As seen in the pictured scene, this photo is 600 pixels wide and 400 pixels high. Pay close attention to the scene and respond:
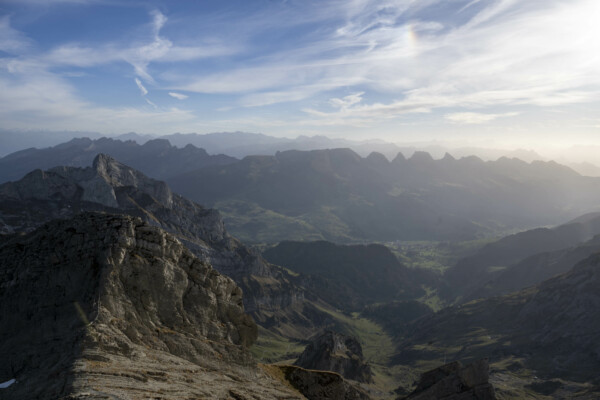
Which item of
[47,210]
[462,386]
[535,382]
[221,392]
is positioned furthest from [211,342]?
[47,210]

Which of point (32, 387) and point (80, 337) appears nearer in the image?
point (32, 387)

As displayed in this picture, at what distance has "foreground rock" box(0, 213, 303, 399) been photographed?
2752 cm

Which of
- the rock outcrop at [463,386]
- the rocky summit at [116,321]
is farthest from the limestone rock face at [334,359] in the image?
the rocky summit at [116,321]

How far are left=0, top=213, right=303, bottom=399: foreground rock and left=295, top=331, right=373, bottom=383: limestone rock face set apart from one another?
106234 mm

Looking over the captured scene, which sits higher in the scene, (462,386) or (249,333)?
(249,333)

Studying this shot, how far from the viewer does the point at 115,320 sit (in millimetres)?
34188

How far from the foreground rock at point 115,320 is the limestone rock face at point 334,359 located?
106 metres

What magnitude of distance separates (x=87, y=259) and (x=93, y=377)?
16.6m

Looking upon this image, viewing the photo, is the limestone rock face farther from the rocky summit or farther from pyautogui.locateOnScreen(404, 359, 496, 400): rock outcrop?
the rocky summit

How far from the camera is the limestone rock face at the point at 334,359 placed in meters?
145

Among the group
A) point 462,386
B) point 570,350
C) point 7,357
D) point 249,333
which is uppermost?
point 7,357

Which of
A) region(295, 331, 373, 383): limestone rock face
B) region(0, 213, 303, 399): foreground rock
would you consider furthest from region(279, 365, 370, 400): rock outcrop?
region(295, 331, 373, 383): limestone rock face

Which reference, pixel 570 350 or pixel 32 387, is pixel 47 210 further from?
pixel 570 350

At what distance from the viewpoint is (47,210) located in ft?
631
